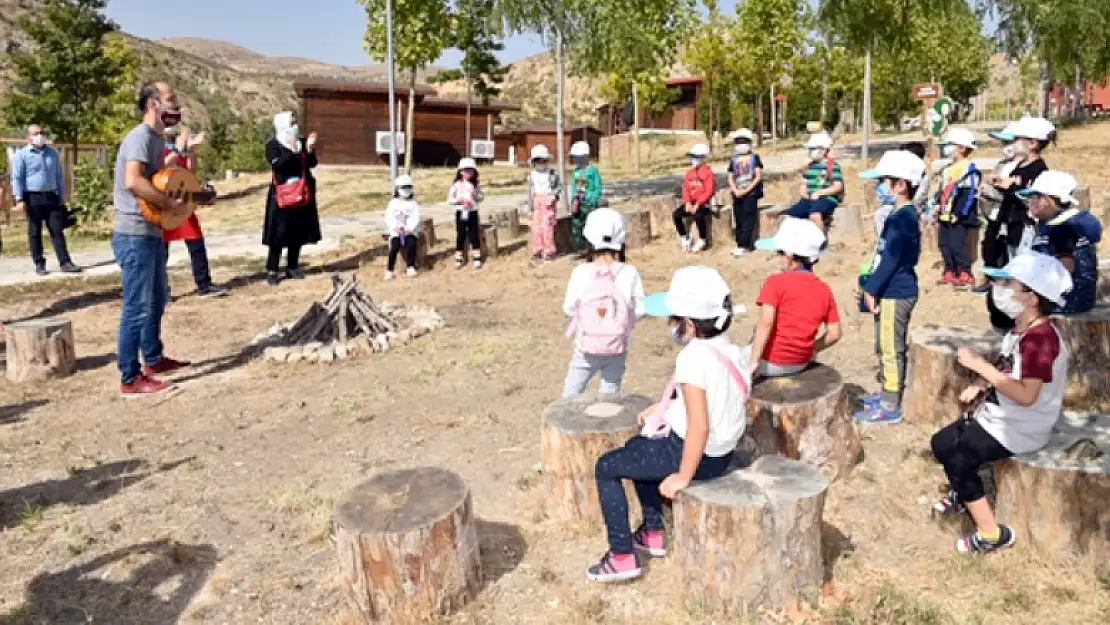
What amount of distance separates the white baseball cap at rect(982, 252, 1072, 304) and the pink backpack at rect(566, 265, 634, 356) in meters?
1.93

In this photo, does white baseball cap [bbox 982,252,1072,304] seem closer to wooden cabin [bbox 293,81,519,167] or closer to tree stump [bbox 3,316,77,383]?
tree stump [bbox 3,316,77,383]

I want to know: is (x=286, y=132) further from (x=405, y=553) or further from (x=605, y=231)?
(x=405, y=553)

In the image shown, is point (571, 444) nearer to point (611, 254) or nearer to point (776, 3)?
point (611, 254)

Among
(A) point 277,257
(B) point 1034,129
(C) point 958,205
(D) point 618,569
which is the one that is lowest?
(D) point 618,569

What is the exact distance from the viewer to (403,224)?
35.9 feet

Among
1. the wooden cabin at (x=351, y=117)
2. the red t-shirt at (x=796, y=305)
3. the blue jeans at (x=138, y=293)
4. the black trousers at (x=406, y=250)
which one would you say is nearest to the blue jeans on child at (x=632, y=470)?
the red t-shirt at (x=796, y=305)

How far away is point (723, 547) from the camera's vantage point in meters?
3.33

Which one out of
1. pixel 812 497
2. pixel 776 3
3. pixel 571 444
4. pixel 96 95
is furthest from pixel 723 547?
pixel 96 95

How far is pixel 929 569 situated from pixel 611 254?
230 cm

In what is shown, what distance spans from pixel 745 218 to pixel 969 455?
7977 millimetres

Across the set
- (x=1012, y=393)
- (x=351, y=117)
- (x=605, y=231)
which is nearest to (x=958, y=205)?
(x=605, y=231)

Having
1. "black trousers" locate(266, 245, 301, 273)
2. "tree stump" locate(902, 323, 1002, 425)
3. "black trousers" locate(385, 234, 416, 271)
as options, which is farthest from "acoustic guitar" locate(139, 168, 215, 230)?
"tree stump" locate(902, 323, 1002, 425)

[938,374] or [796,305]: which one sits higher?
[796,305]

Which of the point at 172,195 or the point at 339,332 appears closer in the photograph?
the point at 172,195
